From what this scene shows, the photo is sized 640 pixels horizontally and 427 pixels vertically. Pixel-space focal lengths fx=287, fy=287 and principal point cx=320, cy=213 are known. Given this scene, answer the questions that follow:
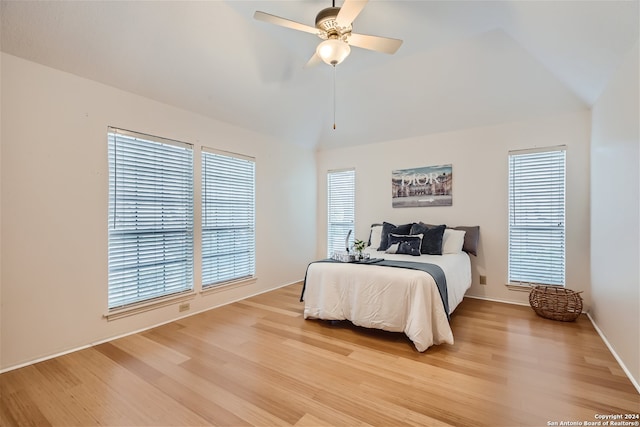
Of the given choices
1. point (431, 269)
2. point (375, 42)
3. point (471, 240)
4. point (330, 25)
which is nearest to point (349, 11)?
point (330, 25)

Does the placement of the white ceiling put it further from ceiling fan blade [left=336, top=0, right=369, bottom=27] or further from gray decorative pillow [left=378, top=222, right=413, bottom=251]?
gray decorative pillow [left=378, top=222, right=413, bottom=251]

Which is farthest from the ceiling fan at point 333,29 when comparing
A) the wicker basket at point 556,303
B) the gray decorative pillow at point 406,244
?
Result: the wicker basket at point 556,303

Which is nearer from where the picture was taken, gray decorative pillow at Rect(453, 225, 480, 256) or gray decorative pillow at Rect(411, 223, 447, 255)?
gray decorative pillow at Rect(411, 223, 447, 255)

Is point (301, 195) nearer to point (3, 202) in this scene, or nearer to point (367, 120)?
point (367, 120)

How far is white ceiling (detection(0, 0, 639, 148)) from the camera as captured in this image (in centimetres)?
230

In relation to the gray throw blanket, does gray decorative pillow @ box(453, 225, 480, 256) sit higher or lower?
higher

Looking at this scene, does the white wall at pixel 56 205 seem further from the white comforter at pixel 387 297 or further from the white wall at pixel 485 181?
the white wall at pixel 485 181

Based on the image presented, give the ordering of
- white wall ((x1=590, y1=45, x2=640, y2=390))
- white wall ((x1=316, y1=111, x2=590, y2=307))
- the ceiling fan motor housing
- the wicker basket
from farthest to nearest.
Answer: white wall ((x1=316, y1=111, x2=590, y2=307))
the wicker basket
the ceiling fan motor housing
white wall ((x1=590, y1=45, x2=640, y2=390))

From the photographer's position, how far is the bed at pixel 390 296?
2.59 m

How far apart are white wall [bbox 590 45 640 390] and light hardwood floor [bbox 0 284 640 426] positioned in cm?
26

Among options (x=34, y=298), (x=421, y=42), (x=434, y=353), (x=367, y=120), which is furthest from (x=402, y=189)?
(x=34, y=298)

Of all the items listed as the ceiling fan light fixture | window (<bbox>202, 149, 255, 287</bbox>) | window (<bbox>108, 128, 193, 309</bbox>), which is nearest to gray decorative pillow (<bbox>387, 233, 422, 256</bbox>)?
window (<bbox>202, 149, 255, 287</bbox>)

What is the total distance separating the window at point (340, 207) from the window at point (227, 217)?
1751 millimetres

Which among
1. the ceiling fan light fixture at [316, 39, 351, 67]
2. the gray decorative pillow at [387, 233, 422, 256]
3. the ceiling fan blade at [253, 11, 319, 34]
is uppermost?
the ceiling fan blade at [253, 11, 319, 34]
